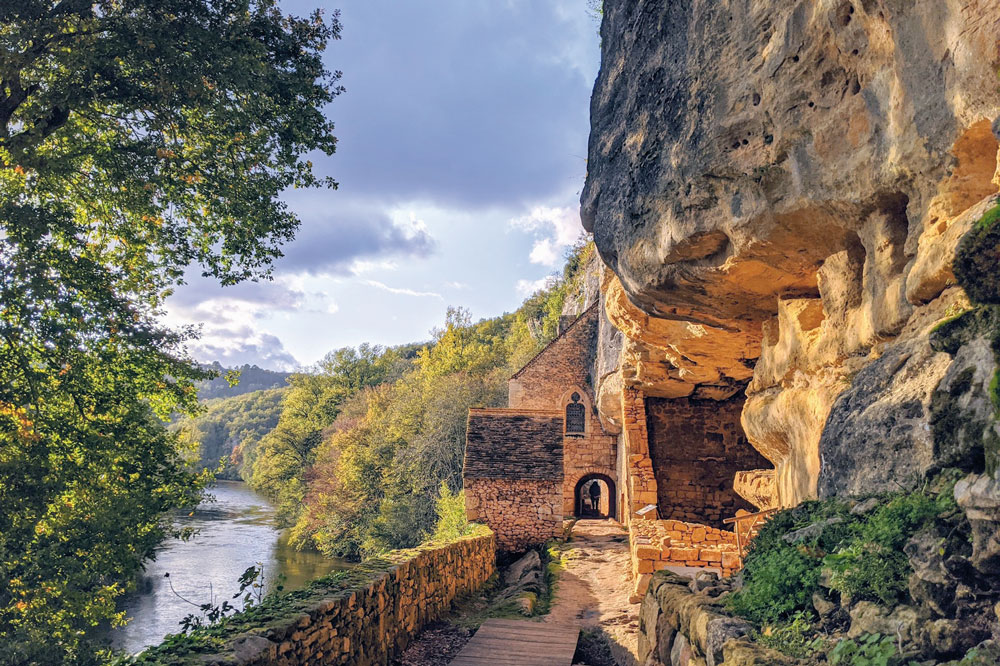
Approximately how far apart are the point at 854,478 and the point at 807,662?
175 cm

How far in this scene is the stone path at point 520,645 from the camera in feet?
20.0

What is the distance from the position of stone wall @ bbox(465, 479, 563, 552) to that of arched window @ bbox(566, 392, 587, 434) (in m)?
10.5

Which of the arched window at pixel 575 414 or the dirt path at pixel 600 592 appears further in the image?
the arched window at pixel 575 414

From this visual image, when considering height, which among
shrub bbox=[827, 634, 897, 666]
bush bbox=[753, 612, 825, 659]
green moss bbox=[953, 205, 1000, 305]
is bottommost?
bush bbox=[753, 612, 825, 659]

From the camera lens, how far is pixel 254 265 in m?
10.1

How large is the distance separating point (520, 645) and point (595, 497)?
23529mm

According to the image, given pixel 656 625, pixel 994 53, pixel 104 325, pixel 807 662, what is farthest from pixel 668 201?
pixel 104 325

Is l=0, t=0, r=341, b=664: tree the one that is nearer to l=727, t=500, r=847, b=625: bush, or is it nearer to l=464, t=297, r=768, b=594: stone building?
l=464, t=297, r=768, b=594: stone building

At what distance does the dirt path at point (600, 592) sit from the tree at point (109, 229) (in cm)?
644

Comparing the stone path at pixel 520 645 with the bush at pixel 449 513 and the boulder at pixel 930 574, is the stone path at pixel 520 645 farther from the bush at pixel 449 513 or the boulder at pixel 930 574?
the bush at pixel 449 513

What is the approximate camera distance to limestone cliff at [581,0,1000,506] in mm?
3654

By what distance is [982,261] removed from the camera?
2.74m

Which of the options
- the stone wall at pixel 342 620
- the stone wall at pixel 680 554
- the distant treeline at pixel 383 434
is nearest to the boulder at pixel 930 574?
the stone wall at pixel 342 620

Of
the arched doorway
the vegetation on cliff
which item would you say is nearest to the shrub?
the vegetation on cliff
